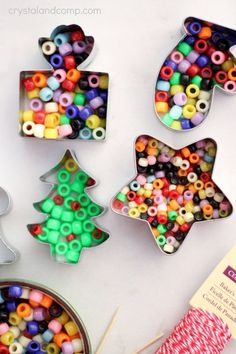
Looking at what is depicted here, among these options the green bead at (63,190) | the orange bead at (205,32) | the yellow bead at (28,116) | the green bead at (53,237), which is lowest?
the green bead at (53,237)

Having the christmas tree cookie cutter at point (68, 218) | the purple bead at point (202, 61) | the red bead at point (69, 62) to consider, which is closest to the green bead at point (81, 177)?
the christmas tree cookie cutter at point (68, 218)

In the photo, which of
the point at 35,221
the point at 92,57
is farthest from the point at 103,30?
the point at 35,221

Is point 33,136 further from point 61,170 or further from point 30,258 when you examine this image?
point 30,258

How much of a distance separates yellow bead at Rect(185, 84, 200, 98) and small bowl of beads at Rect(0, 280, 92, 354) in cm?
45

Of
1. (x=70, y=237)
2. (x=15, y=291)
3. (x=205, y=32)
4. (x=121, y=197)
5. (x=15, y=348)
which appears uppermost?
(x=205, y=32)

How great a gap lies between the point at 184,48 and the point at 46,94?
0.28 meters

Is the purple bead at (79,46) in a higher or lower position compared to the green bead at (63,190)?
higher

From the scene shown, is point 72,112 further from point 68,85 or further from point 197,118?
point 197,118

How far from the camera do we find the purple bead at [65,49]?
110cm

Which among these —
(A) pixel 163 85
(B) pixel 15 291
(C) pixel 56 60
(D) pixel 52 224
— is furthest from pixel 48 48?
(B) pixel 15 291

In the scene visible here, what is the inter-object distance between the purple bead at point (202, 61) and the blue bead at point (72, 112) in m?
0.25

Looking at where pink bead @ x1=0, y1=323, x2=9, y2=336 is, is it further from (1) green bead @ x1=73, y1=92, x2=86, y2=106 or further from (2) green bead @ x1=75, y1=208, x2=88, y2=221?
(1) green bead @ x1=73, y1=92, x2=86, y2=106

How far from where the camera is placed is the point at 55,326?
1.10m

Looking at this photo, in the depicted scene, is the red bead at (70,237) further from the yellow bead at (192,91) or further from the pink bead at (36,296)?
the yellow bead at (192,91)
